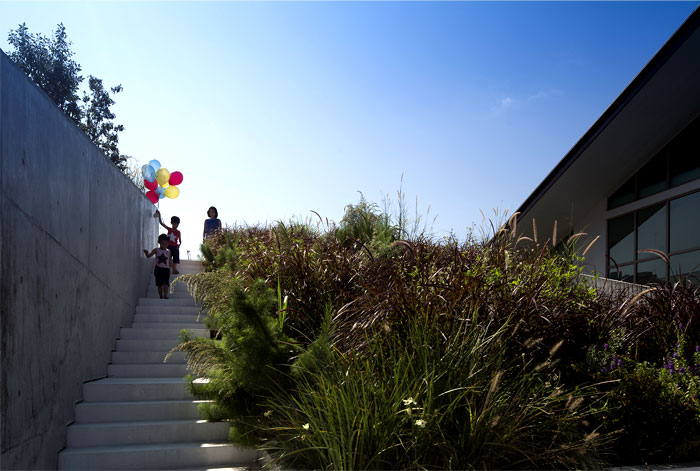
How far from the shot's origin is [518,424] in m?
3.35

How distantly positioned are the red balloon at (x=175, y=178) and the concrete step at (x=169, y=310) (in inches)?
305

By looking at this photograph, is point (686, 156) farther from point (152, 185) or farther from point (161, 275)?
point (152, 185)

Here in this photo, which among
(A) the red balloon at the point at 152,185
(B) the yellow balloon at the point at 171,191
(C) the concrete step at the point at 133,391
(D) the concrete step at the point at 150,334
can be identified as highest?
(A) the red balloon at the point at 152,185

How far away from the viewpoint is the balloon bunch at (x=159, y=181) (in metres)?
15.2

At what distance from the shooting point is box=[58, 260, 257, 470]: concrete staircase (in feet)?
14.6

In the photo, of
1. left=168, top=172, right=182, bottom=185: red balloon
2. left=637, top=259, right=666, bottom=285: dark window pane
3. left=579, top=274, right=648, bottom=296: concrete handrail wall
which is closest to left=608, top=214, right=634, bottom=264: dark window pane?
left=637, top=259, right=666, bottom=285: dark window pane

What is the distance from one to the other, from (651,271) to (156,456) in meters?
10.8

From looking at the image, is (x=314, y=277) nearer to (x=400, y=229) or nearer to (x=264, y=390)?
(x=264, y=390)

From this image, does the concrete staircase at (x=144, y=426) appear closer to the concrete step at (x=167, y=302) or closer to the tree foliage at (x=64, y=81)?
the concrete step at (x=167, y=302)

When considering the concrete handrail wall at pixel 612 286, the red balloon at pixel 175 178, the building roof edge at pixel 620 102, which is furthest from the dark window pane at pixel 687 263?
the red balloon at pixel 175 178

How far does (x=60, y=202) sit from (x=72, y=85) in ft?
87.7

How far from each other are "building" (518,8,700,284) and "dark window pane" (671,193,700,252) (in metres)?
0.02

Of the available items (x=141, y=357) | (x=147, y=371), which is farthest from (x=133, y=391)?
(x=141, y=357)

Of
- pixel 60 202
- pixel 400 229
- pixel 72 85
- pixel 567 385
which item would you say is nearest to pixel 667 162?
pixel 400 229
